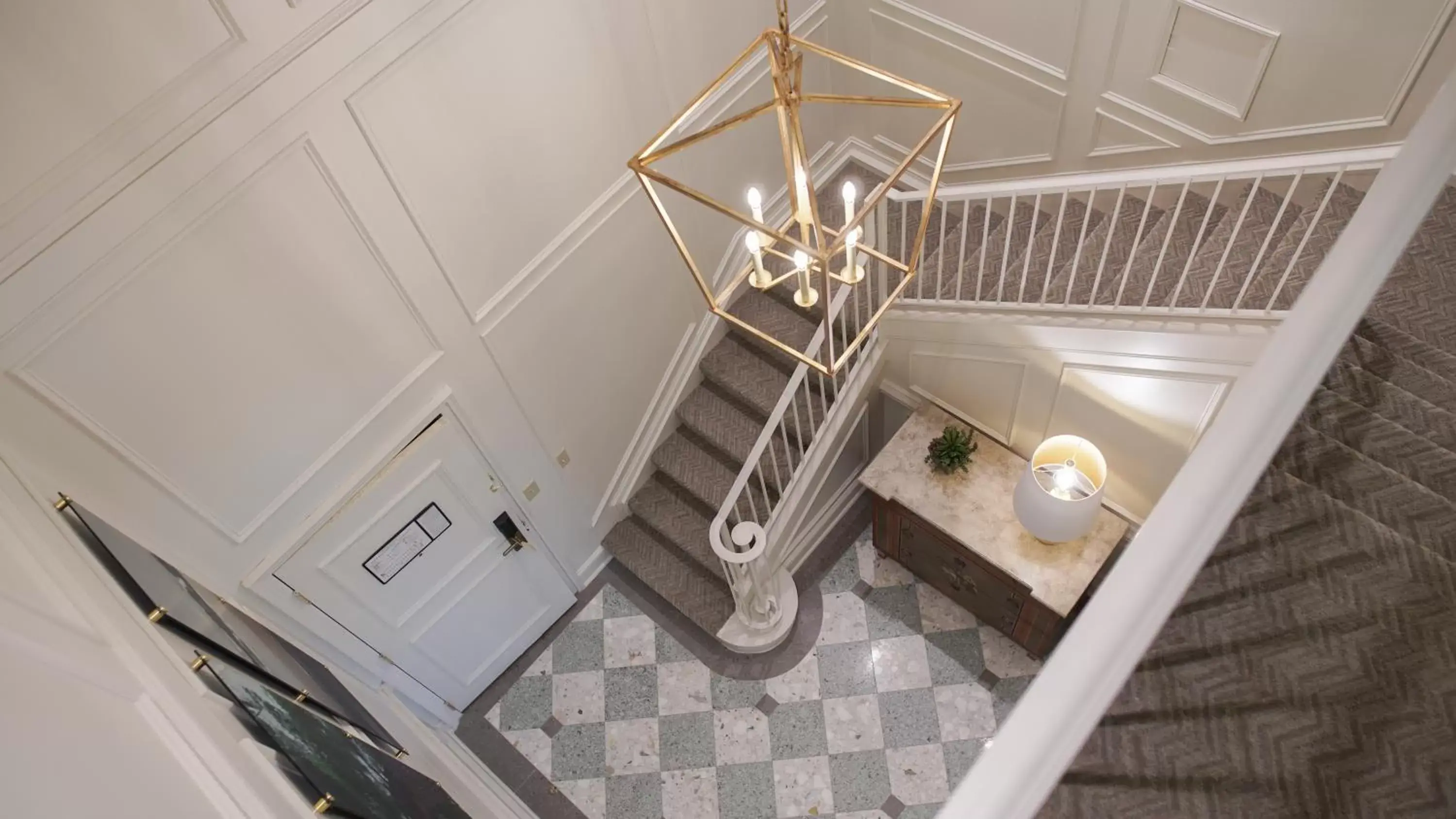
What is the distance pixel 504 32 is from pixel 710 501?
2.60 m

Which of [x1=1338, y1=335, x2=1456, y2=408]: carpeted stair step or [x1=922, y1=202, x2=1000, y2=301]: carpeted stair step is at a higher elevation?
[x1=922, y1=202, x2=1000, y2=301]: carpeted stair step

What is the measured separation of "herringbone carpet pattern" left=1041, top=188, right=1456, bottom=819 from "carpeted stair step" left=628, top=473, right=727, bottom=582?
3.34 m

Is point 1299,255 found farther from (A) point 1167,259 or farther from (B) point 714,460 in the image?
(B) point 714,460

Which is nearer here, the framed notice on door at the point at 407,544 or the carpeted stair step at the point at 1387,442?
the carpeted stair step at the point at 1387,442

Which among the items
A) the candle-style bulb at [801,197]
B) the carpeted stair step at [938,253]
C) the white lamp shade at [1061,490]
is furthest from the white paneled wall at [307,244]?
the white lamp shade at [1061,490]

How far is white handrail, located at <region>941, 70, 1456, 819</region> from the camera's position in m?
1.21

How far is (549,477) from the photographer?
4.53 m

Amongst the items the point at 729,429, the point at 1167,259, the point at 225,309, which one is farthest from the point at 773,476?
the point at 225,309

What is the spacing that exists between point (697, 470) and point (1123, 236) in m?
2.42

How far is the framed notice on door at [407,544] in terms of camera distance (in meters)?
3.89

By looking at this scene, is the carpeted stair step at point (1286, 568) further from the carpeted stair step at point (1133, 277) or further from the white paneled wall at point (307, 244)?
the white paneled wall at point (307, 244)

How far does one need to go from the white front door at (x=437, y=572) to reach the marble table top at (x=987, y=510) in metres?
1.82

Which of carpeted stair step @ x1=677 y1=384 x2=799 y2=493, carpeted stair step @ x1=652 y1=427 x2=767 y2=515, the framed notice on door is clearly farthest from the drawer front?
the framed notice on door

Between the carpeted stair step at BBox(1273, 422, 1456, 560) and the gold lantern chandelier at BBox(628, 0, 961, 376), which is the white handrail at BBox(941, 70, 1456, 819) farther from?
the gold lantern chandelier at BBox(628, 0, 961, 376)
